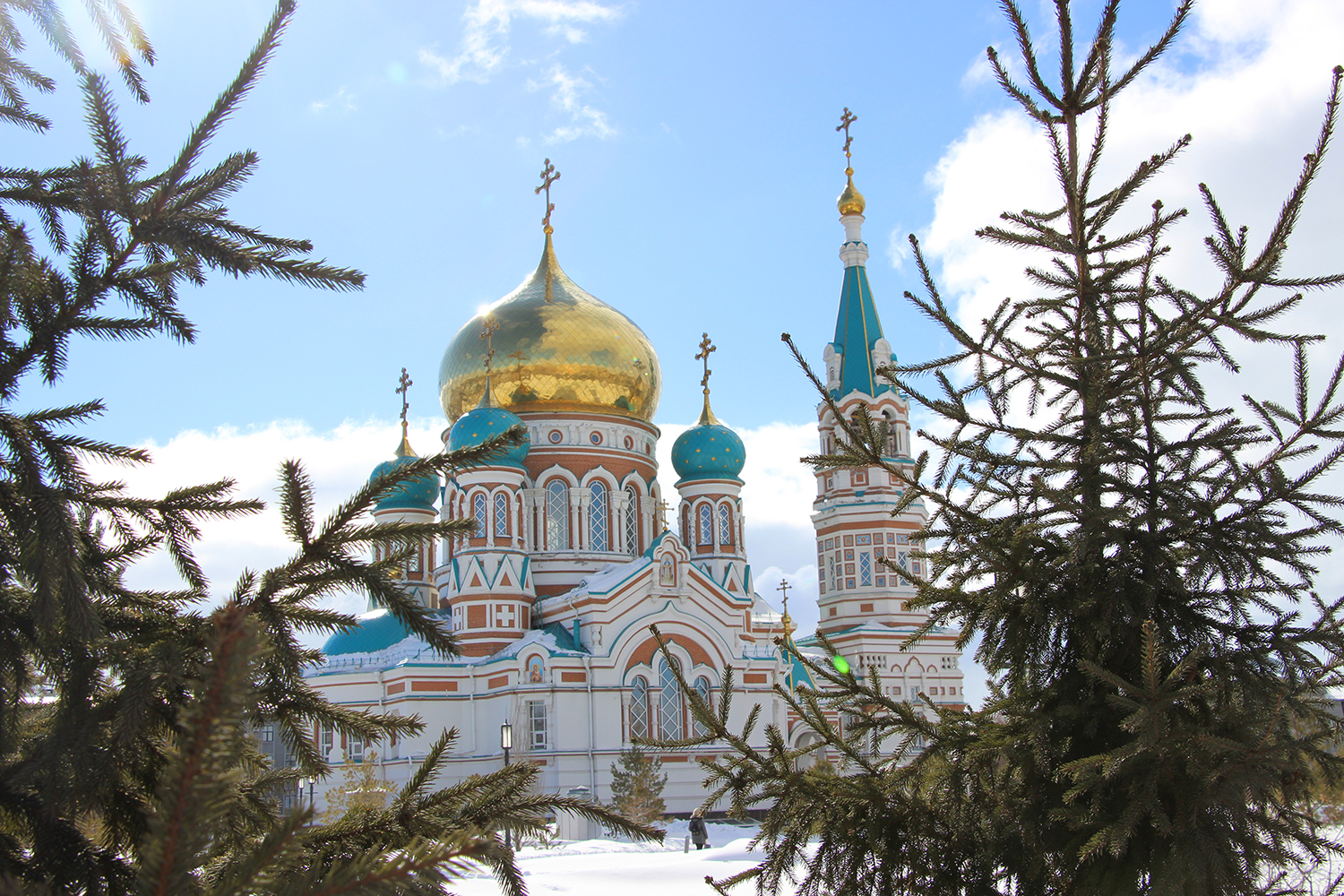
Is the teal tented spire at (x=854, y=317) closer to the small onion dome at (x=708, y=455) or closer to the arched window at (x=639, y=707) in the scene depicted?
the small onion dome at (x=708, y=455)

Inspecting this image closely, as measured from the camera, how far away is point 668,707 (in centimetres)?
2436

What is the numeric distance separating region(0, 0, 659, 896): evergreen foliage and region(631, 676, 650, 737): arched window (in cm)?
2139

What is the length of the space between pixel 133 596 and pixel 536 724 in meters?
21.3

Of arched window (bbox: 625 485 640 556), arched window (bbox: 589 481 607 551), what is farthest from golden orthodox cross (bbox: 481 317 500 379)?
arched window (bbox: 625 485 640 556)

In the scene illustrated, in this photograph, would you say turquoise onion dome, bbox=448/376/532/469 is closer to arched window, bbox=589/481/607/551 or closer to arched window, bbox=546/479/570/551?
arched window, bbox=546/479/570/551

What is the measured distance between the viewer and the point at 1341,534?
176 inches

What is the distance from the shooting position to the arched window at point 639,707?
2394 centimetres

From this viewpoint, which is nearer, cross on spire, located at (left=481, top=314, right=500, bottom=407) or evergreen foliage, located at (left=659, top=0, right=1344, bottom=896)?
evergreen foliage, located at (left=659, top=0, right=1344, bottom=896)

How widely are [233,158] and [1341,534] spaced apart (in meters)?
4.26

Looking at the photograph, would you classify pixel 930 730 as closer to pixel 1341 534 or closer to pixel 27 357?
pixel 1341 534

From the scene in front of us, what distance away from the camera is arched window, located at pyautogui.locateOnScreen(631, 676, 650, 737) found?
78.5 feet

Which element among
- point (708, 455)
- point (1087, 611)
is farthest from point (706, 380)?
point (1087, 611)

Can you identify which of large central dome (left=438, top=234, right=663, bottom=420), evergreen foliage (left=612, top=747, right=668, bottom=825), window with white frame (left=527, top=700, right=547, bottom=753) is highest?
large central dome (left=438, top=234, right=663, bottom=420)

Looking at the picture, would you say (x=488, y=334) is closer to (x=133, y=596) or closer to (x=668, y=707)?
(x=668, y=707)
